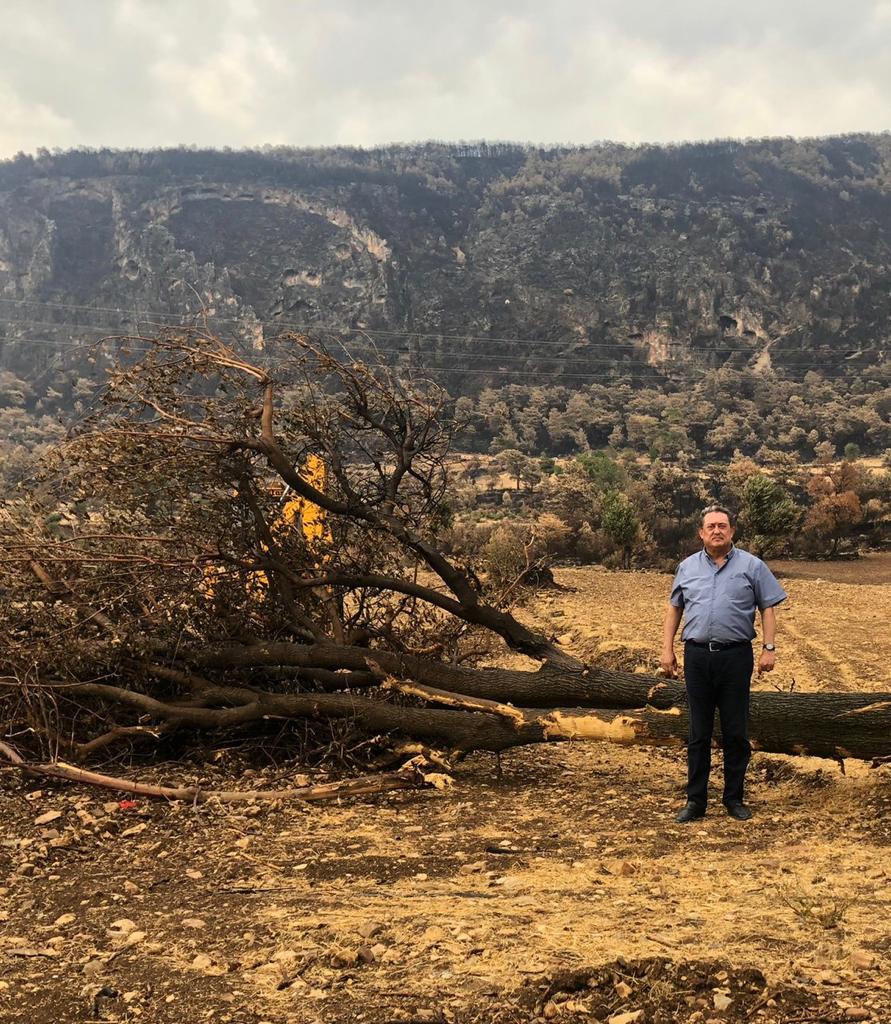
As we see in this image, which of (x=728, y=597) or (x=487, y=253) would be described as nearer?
(x=728, y=597)

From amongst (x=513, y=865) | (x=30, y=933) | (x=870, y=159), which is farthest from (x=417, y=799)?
(x=870, y=159)

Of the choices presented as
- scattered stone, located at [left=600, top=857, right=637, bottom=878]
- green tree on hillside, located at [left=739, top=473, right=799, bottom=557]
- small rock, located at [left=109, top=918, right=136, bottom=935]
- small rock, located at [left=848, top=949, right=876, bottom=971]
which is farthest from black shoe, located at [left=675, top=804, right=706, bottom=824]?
green tree on hillside, located at [left=739, top=473, right=799, bottom=557]

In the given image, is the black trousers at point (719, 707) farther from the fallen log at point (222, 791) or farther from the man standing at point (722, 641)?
the fallen log at point (222, 791)

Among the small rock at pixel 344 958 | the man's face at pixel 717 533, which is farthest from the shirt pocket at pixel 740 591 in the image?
the small rock at pixel 344 958

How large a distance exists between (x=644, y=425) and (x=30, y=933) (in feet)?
142

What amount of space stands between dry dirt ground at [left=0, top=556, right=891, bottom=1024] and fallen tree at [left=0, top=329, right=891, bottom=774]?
421 millimetres

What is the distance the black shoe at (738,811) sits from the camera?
3.95m

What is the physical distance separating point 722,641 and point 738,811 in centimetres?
87

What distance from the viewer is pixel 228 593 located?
212 inches

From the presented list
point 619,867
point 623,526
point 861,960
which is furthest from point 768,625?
point 623,526

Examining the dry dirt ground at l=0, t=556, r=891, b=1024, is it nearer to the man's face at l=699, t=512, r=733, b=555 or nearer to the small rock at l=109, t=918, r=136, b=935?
the small rock at l=109, t=918, r=136, b=935

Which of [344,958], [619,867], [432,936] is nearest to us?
[344,958]

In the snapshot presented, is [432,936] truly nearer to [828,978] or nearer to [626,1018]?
[626,1018]

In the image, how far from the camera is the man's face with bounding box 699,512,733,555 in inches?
153
